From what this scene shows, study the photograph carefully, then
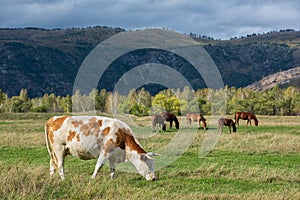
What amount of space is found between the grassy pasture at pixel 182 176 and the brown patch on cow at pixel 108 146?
841mm

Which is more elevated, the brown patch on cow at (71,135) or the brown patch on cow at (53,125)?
the brown patch on cow at (53,125)

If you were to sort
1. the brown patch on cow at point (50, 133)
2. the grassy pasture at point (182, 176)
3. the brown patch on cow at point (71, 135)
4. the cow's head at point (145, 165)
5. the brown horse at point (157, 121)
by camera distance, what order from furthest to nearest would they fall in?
the brown horse at point (157, 121)
the brown patch on cow at point (50, 133)
the brown patch on cow at point (71, 135)
the cow's head at point (145, 165)
the grassy pasture at point (182, 176)

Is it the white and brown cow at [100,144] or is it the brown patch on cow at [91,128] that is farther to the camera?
the brown patch on cow at [91,128]

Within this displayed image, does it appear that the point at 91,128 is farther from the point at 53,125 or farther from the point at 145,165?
the point at 145,165

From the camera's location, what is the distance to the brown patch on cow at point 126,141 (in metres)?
13.0

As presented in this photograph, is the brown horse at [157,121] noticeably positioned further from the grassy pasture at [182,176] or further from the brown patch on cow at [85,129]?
the brown patch on cow at [85,129]

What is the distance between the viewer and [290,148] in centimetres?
2323

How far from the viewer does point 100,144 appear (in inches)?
514

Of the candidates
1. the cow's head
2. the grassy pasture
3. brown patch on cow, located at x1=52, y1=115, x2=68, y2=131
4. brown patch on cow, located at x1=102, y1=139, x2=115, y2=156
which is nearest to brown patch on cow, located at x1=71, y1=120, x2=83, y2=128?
brown patch on cow, located at x1=52, y1=115, x2=68, y2=131

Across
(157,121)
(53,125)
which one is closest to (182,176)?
(53,125)

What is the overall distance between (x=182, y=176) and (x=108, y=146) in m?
2.87

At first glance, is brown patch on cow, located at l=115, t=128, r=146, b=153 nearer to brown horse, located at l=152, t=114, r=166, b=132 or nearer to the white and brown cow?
the white and brown cow

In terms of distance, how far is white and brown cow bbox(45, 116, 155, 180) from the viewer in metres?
12.9

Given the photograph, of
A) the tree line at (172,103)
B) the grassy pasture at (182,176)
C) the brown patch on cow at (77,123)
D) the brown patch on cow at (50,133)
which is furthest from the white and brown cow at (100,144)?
the tree line at (172,103)
